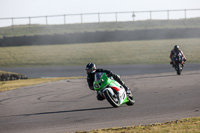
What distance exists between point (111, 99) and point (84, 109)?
0.81m

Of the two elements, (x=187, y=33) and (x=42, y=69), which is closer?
(x=42, y=69)

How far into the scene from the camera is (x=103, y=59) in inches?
1400

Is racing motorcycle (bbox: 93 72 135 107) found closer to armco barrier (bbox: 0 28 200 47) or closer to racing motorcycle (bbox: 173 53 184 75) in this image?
racing motorcycle (bbox: 173 53 184 75)

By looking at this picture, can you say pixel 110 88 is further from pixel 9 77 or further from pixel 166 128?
pixel 9 77

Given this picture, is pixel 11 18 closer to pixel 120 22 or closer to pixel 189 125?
pixel 120 22

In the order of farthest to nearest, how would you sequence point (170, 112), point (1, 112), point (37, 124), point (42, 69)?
1. point (42, 69)
2. point (1, 112)
3. point (170, 112)
4. point (37, 124)

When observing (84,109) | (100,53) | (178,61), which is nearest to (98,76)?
(84,109)

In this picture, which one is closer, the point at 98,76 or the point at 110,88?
the point at 110,88

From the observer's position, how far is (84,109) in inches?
432

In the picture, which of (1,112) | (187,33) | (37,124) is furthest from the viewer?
(187,33)

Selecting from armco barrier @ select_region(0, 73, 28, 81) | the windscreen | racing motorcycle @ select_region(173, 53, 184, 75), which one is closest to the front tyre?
the windscreen

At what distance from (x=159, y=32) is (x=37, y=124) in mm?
35762

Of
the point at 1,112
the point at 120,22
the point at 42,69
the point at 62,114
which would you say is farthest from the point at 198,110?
the point at 120,22

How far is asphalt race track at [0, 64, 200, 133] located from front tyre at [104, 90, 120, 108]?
18 cm
